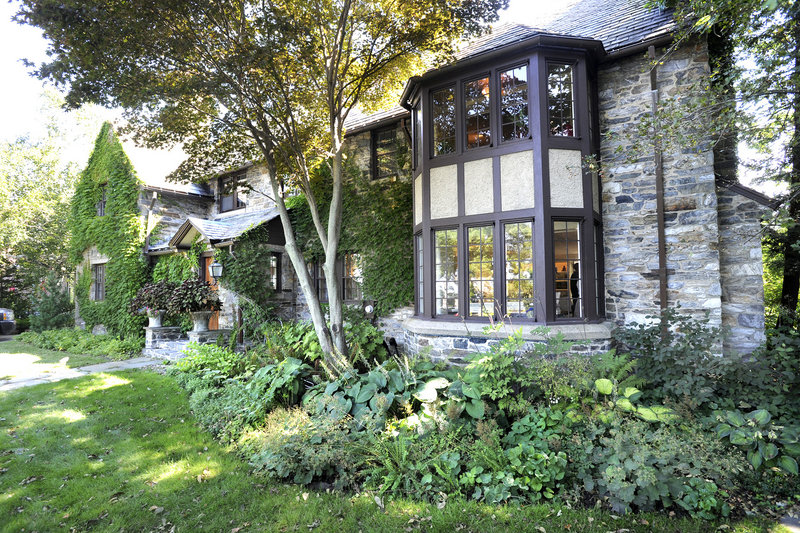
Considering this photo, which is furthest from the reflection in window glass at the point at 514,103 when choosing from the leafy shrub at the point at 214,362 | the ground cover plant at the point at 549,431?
the leafy shrub at the point at 214,362

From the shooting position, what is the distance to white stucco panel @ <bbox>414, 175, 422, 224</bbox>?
811 cm

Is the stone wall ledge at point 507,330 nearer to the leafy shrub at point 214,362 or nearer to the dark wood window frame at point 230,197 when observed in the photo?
the leafy shrub at point 214,362

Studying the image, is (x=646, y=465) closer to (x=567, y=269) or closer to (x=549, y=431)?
(x=549, y=431)

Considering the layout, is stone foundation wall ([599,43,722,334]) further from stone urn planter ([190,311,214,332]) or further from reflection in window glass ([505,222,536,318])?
stone urn planter ([190,311,214,332])

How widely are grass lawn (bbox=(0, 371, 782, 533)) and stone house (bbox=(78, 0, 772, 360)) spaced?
3.08 meters

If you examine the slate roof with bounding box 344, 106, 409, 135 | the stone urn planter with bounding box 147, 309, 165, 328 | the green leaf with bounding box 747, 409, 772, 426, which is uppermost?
the slate roof with bounding box 344, 106, 409, 135

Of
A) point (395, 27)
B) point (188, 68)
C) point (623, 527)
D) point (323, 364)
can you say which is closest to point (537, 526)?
point (623, 527)

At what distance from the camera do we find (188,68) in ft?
21.0

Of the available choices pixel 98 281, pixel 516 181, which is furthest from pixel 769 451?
pixel 98 281

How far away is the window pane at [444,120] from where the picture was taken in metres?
7.54

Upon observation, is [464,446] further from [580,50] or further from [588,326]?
[580,50]

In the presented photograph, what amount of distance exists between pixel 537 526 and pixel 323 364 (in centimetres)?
376

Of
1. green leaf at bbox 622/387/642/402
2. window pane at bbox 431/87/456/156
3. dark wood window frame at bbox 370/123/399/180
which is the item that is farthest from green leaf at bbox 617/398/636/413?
Answer: dark wood window frame at bbox 370/123/399/180

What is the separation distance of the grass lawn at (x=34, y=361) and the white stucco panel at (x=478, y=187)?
33.5 feet
